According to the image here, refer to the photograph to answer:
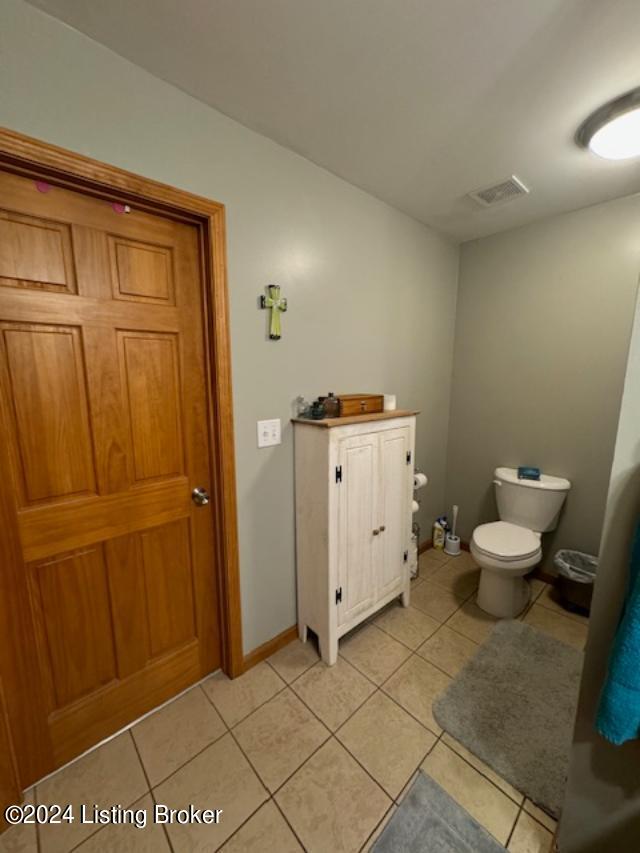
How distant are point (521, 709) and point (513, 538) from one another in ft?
2.91

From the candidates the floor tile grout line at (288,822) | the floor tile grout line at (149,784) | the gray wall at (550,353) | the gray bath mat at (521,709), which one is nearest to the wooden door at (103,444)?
the floor tile grout line at (149,784)

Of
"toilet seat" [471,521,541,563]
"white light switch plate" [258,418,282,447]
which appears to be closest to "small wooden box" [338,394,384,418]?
"white light switch plate" [258,418,282,447]

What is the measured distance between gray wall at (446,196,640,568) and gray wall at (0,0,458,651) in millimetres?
418

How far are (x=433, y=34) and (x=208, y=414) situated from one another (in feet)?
4.92

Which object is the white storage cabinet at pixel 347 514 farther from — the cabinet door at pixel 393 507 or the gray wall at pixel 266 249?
the gray wall at pixel 266 249

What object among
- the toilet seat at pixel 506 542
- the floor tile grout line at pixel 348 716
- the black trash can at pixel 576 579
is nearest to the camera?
the floor tile grout line at pixel 348 716

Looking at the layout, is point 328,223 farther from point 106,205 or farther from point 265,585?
point 265,585

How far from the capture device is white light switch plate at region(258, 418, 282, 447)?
1.57m

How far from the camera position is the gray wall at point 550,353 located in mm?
1990

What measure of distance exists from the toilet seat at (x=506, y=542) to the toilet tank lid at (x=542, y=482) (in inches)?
11.6

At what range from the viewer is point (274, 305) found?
59.1 inches

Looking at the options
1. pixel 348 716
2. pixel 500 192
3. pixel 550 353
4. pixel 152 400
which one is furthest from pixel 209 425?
pixel 550 353

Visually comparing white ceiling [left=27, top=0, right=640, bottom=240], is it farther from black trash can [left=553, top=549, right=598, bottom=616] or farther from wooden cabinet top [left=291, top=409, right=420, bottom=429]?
black trash can [left=553, top=549, right=598, bottom=616]

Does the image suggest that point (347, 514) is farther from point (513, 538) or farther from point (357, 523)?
point (513, 538)
